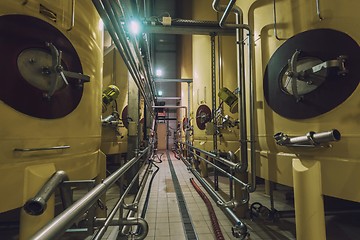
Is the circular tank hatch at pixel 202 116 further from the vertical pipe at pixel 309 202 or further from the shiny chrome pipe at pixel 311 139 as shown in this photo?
the vertical pipe at pixel 309 202

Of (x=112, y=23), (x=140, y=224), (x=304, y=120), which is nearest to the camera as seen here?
(x=112, y=23)

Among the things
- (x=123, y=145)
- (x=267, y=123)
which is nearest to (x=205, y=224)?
(x=267, y=123)

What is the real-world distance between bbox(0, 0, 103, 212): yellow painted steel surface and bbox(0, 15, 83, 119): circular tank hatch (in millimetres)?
38

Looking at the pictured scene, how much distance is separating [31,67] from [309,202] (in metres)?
1.57

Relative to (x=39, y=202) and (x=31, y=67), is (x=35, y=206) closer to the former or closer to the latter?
(x=39, y=202)

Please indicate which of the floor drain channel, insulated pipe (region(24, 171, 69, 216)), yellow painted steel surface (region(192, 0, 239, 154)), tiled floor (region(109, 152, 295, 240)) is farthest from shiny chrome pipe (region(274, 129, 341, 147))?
yellow painted steel surface (region(192, 0, 239, 154))

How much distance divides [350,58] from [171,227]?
5.92ft

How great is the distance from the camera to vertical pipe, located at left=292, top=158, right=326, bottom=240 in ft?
3.42

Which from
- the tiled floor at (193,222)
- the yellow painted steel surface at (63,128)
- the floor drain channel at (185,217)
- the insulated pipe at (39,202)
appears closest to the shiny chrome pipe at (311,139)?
the tiled floor at (193,222)

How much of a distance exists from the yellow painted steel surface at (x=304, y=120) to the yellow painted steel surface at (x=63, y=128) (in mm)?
1305

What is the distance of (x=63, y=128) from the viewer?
126 centimetres

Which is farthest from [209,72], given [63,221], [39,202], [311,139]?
[63,221]

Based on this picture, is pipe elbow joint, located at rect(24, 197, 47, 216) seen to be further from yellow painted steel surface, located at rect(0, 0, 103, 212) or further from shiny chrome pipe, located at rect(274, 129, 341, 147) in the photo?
shiny chrome pipe, located at rect(274, 129, 341, 147)

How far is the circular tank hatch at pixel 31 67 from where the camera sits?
94 centimetres
